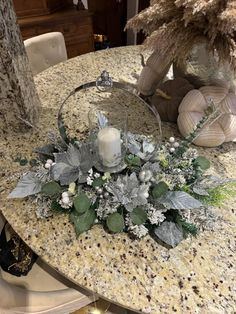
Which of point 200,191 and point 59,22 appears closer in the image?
point 200,191

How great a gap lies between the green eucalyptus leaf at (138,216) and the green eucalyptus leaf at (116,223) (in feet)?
0.10

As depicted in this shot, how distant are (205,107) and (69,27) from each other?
209 cm

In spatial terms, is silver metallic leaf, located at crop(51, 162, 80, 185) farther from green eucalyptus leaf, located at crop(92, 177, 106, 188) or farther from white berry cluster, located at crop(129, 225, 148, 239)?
white berry cluster, located at crop(129, 225, 148, 239)

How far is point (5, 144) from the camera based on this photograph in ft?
3.55

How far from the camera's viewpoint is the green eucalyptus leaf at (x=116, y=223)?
0.74m

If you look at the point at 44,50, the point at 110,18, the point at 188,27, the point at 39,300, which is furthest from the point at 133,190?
the point at 110,18

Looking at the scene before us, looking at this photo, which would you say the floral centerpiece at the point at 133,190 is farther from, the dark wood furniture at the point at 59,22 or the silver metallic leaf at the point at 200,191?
the dark wood furniture at the point at 59,22

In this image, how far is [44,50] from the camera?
5.77 feet

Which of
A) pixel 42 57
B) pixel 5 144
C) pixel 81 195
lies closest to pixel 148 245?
pixel 81 195

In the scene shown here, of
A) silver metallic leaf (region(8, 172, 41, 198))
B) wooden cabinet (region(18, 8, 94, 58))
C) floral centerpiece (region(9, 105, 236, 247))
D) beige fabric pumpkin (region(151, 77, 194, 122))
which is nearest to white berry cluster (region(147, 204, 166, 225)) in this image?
floral centerpiece (region(9, 105, 236, 247))

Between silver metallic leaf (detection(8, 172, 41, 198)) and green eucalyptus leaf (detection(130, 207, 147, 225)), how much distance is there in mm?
286

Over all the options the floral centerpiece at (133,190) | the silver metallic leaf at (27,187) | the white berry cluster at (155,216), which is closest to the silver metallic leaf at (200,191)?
the floral centerpiece at (133,190)

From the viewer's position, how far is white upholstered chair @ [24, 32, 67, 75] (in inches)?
67.3

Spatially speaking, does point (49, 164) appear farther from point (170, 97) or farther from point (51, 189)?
point (170, 97)
